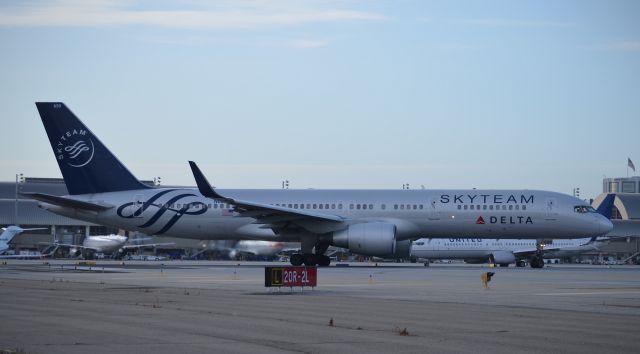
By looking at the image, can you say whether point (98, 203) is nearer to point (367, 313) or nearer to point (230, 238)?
point (230, 238)

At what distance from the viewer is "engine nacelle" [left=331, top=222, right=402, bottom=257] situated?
49656 mm

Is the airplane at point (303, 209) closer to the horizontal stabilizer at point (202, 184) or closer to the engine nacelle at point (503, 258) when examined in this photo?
the horizontal stabilizer at point (202, 184)

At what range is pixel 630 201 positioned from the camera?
11906 centimetres

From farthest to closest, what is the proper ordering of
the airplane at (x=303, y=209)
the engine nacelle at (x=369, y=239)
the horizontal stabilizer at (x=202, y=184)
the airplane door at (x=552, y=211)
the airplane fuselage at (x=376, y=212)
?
1. the airplane door at (x=552, y=211)
2. the airplane fuselage at (x=376, y=212)
3. the airplane at (x=303, y=209)
4. the engine nacelle at (x=369, y=239)
5. the horizontal stabilizer at (x=202, y=184)

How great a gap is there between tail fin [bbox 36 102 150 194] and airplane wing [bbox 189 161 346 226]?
7.98 meters

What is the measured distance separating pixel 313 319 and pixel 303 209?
113ft

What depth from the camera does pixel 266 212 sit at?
49219mm

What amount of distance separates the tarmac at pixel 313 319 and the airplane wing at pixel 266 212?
601 inches

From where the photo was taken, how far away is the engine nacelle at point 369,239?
49.7 m

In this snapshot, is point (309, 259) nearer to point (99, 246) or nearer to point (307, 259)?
point (307, 259)

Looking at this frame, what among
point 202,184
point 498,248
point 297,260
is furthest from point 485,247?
point 202,184

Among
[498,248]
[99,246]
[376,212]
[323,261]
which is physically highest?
[376,212]

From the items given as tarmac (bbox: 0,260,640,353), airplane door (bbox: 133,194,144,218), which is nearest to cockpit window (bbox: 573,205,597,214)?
tarmac (bbox: 0,260,640,353)

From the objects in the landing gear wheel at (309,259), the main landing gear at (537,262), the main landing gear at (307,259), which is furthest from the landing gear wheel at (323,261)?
the main landing gear at (537,262)
